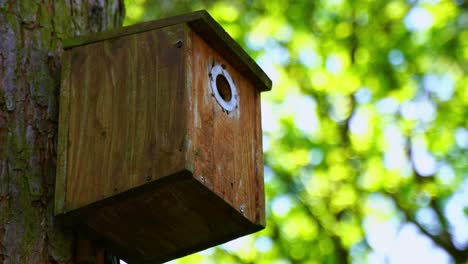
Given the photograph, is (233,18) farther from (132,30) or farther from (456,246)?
(132,30)

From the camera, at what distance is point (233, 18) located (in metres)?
8.50

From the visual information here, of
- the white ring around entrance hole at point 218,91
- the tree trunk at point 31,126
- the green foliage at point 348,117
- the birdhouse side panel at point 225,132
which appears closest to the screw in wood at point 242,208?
the birdhouse side panel at point 225,132

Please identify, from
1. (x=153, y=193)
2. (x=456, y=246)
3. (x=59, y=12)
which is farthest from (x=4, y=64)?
(x=456, y=246)

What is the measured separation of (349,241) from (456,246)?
0.92 meters

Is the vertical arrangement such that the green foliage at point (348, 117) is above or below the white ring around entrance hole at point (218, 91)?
above

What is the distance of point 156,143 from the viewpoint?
270cm

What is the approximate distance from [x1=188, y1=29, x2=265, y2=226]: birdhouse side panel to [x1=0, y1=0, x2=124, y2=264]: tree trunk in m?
0.46

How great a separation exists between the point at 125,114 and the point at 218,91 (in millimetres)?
398

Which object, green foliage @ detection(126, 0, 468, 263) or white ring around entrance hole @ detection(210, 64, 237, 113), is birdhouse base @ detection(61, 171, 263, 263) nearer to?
white ring around entrance hole @ detection(210, 64, 237, 113)

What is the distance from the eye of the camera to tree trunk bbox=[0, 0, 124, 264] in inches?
109

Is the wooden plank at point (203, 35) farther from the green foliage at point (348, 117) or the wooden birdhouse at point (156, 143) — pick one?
the green foliage at point (348, 117)

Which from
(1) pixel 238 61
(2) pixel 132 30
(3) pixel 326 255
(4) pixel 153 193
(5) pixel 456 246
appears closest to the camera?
(4) pixel 153 193

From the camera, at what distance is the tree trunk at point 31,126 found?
9.09 feet

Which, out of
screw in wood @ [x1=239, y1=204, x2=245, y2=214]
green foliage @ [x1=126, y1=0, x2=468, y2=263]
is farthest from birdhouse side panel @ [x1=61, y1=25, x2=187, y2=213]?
green foliage @ [x1=126, y1=0, x2=468, y2=263]
